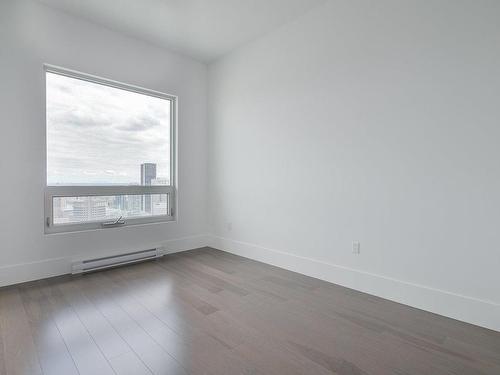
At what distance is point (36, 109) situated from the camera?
305 centimetres

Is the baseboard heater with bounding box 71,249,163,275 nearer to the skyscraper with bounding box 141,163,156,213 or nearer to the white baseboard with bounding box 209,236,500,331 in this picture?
the skyscraper with bounding box 141,163,156,213

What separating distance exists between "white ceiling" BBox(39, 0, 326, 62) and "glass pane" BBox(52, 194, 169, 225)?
2.22 meters

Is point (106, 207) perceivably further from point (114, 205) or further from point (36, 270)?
point (36, 270)

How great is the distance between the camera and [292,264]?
11.3 ft

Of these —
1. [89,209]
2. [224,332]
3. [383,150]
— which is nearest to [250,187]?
[383,150]

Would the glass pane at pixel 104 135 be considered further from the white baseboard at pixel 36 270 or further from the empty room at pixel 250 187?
the white baseboard at pixel 36 270

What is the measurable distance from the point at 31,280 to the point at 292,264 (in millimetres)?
2982

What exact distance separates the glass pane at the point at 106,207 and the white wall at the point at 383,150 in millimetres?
Result: 1424

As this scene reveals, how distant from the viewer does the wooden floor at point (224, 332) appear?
5.48ft

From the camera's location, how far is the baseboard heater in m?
3.24

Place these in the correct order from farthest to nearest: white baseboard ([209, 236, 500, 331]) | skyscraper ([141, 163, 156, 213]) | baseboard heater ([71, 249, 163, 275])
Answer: skyscraper ([141, 163, 156, 213]) < baseboard heater ([71, 249, 163, 275]) < white baseboard ([209, 236, 500, 331])

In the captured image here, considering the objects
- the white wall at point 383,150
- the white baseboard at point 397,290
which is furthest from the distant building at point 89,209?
the white baseboard at point 397,290

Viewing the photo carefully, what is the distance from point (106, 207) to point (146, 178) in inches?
27.2

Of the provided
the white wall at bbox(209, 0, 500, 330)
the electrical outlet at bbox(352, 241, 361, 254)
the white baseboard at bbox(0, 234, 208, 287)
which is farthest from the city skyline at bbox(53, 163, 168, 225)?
the electrical outlet at bbox(352, 241, 361, 254)
